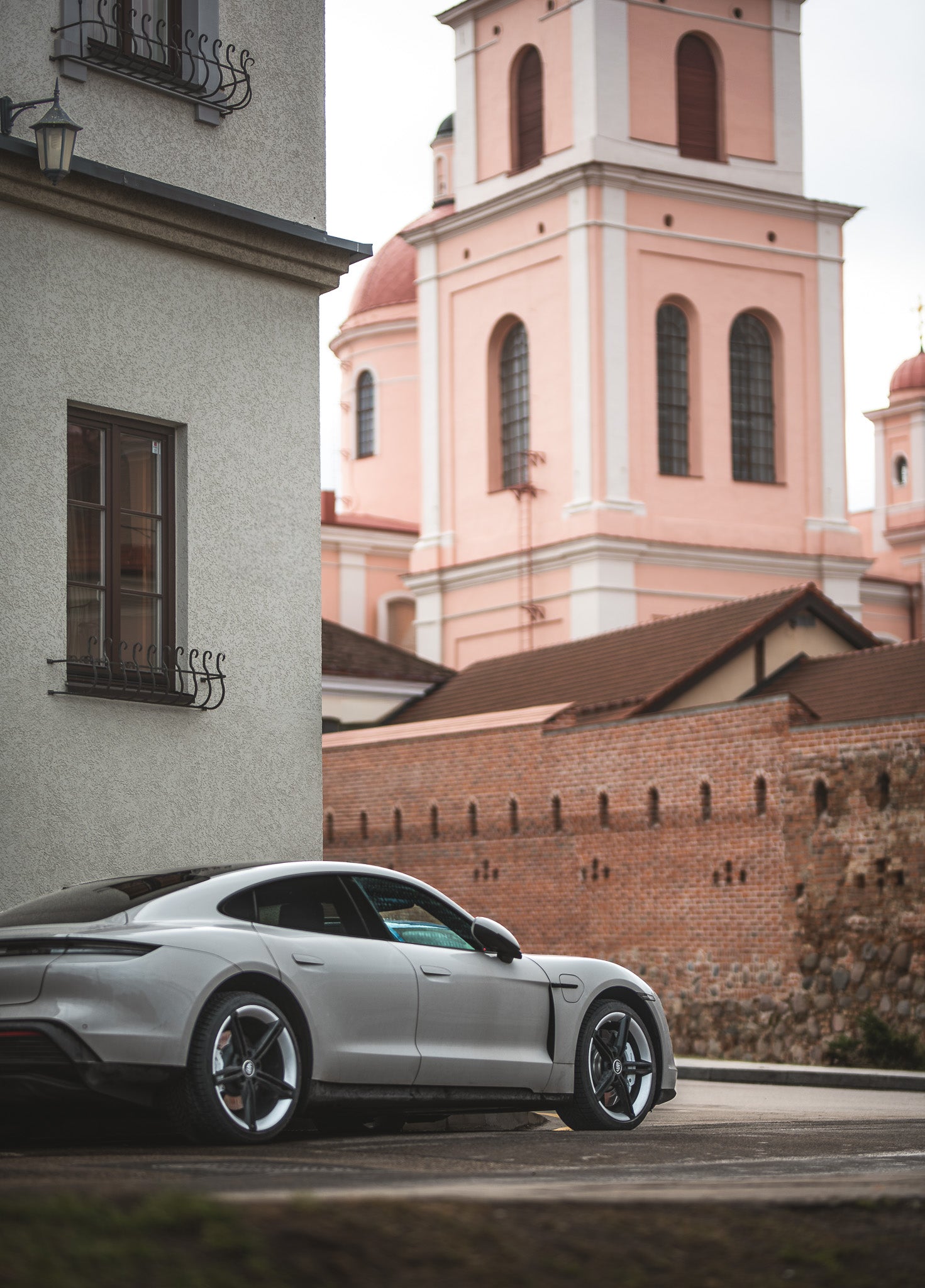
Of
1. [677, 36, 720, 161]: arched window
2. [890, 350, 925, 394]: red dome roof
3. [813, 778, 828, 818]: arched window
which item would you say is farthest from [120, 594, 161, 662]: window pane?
[890, 350, 925, 394]: red dome roof

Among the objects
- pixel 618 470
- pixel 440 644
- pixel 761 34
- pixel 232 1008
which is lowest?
pixel 232 1008

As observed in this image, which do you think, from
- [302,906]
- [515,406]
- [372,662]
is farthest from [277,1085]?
[515,406]

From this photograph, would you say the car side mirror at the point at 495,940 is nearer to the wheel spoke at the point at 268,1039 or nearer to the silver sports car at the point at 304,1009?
the silver sports car at the point at 304,1009

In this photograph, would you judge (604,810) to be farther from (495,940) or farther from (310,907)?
(310,907)

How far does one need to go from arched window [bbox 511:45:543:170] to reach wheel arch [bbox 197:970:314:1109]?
136ft

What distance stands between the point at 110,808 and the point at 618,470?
112ft

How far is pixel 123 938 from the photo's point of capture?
7.96m

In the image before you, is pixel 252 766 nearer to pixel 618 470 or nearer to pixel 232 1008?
pixel 232 1008

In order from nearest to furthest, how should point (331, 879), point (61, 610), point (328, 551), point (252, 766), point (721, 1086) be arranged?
point (331, 879), point (61, 610), point (252, 766), point (721, 1086), point (328, 551)

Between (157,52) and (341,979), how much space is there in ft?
22.2

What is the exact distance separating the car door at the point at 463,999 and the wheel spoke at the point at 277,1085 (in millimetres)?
850

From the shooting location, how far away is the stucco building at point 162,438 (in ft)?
37.9

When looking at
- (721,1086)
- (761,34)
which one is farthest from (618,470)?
(721,1086)

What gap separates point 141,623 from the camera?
40.3 ft
